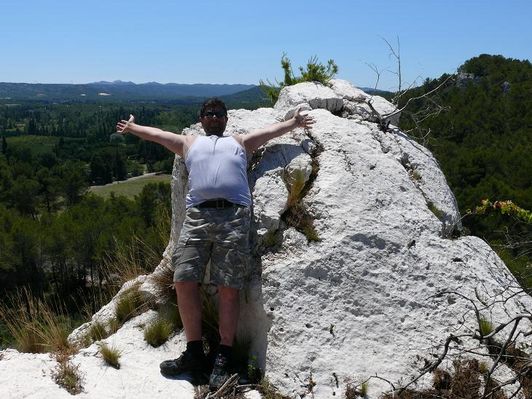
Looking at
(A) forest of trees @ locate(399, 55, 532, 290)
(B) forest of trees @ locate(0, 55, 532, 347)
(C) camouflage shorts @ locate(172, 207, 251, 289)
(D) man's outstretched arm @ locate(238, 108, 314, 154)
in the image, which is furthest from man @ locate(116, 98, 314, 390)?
(B) forest of trees @ locate(0, 55, 532, 347)

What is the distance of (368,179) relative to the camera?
4.83 metres

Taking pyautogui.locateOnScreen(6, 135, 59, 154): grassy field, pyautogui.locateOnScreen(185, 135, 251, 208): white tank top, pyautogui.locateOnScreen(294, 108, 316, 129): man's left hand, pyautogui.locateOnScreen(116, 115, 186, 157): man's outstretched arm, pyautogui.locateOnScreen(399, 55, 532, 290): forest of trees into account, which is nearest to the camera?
pyautogui.locateOnScreen(185, 135, 251, 208): white tank top

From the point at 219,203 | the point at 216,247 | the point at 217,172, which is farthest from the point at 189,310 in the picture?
the point at 217,172

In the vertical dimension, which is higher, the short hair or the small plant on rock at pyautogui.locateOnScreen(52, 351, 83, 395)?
the short hair

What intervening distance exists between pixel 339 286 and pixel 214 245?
3.45ft

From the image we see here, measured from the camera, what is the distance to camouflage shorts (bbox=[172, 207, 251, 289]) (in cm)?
418

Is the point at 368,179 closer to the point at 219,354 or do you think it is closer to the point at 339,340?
the point at 339,340

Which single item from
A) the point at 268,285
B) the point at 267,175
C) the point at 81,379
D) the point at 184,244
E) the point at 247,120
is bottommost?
the point at 81,379

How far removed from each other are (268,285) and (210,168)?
106cm

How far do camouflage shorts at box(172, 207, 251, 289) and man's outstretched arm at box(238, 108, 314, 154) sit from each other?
Answer: 2.26 ft

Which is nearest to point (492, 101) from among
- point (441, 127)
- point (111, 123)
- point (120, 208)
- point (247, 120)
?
point (441, 127)

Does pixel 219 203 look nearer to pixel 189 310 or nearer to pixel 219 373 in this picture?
pixel 189 310

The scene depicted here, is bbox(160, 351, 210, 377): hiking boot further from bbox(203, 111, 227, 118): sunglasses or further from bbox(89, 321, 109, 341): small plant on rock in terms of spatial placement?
bbox(203, 111, 227, 118): sunglasses

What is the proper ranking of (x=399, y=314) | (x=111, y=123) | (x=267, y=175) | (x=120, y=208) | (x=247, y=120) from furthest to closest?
1. (x=111, y=123)
2. (x=120, y=208)
3. (x=247, y=120)
4. (x=267, y=175)
5. (x=399, y=314)
